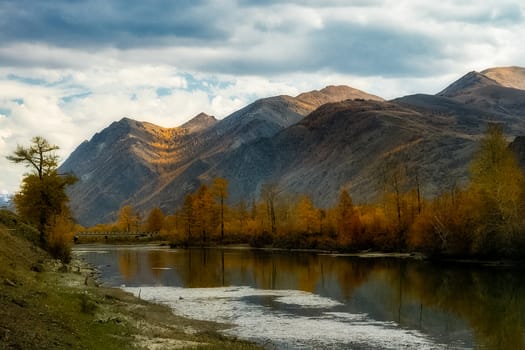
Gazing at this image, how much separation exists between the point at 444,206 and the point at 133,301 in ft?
233

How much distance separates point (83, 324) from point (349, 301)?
30113mm

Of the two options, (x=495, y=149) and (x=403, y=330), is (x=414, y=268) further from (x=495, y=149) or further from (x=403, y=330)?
(x=403, y=330)

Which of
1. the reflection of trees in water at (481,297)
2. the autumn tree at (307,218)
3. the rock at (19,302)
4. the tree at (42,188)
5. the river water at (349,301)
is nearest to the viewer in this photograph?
the rock at (19,302)

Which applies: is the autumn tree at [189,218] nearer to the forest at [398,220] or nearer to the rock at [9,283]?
the forest at [398,220]

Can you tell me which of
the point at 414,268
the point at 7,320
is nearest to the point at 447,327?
the point at 7,320

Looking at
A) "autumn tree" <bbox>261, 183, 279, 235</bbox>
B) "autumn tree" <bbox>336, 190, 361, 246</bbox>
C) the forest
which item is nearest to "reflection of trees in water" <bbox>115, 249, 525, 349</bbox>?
the forest

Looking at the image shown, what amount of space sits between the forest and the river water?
21.6ft

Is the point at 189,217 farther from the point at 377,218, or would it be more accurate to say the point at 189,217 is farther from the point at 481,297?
the point at 481,297

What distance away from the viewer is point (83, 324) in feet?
101

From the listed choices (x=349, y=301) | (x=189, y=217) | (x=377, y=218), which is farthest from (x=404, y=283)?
(x=189, y=217)

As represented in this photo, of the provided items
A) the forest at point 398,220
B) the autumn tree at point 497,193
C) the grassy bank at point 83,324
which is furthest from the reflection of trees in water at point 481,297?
the grassy bank at point 83,324

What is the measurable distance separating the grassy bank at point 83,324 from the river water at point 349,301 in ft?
12.3

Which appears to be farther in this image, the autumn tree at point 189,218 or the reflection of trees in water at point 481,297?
the autumn tree at point 189,218

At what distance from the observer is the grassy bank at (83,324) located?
24.7m
